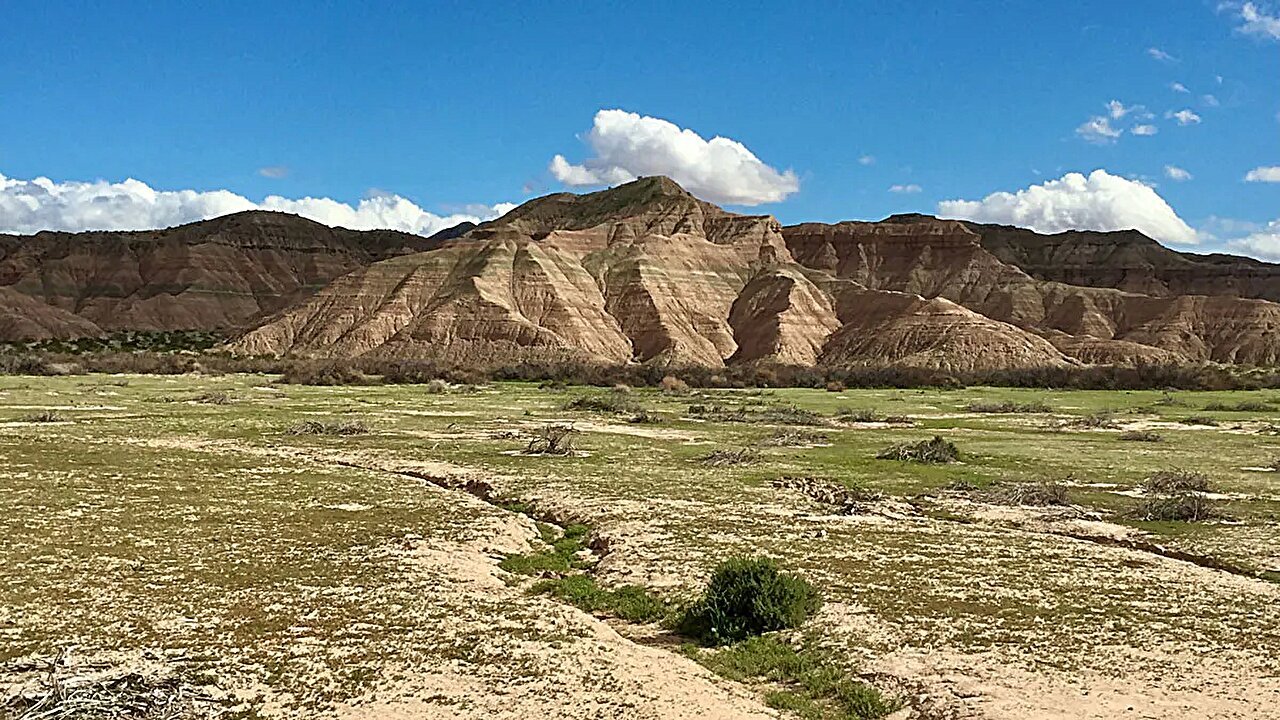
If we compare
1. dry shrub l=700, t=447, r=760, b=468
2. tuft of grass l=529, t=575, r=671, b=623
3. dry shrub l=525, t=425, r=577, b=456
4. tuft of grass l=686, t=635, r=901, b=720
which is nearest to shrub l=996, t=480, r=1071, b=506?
dry shrub l=700, t=447, r=760, b=468

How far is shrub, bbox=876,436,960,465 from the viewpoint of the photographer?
39.2m

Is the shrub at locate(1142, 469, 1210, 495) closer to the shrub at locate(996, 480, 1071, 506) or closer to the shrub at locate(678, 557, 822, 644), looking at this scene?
the shrub at locate(996, 480, 1071, 506)

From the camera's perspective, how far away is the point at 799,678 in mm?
13625

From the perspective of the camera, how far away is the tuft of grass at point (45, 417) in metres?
48.3

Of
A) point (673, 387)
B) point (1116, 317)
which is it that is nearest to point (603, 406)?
point (673, 387)

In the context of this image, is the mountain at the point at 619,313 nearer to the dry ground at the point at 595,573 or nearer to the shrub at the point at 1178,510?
the dry ground at the point at 595,573

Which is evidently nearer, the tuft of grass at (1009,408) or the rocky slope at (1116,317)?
the tuft of grass at (1009,408)

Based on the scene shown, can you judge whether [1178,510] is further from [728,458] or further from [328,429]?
[328,429]

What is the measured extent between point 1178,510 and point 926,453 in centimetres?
1358

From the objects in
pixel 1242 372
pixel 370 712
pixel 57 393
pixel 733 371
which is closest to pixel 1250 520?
pixel 370 712

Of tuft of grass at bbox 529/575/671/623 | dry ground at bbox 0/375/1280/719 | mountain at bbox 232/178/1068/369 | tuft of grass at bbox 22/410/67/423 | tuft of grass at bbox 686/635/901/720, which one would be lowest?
tuft of grass at bbox 529/575/671/623

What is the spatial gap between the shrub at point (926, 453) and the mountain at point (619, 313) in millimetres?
88098

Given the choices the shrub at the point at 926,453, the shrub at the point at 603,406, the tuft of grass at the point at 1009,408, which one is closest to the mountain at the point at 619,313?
the tuft of grass at the point at 1009,408

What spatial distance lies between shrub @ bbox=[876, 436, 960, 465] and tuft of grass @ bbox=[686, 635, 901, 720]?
2545 centimetres
